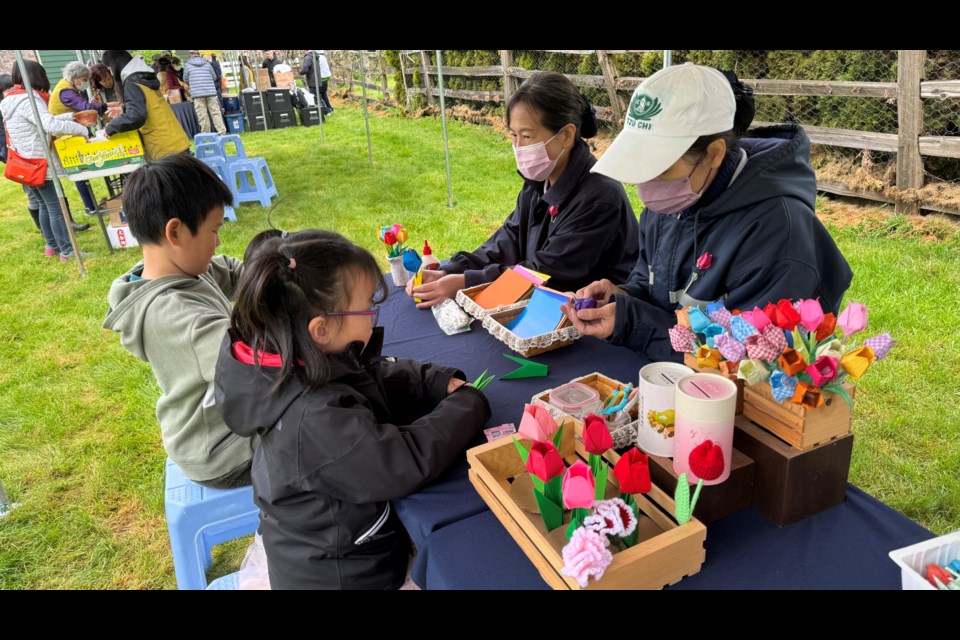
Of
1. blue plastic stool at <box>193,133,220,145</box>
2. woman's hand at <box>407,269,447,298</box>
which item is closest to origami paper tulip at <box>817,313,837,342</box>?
woman's hand at <box>407,269,447,298</box>

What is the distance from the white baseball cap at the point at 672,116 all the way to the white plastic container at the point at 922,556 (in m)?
1.01

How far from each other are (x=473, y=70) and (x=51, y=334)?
7911 millimetres

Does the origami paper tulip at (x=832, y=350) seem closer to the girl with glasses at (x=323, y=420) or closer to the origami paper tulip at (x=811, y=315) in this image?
the origami paper tulip at (x=811, y=315)

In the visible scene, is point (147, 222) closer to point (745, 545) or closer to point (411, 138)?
point (745, 545)

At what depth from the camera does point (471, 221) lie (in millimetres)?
6379

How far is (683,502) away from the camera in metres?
1.09

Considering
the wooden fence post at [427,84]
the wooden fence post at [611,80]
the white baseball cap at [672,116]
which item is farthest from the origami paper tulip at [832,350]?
the wooden fence post at [427,84]

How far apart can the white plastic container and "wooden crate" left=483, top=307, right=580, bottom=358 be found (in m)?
1.05

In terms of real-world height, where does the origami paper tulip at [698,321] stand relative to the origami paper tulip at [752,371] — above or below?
above

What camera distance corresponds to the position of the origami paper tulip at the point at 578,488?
1041 mm

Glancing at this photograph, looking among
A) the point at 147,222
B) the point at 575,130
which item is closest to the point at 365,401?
the point at 147,222

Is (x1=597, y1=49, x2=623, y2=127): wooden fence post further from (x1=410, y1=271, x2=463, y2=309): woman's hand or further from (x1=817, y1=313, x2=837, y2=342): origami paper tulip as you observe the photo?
(x1=817, y1=313, x2=837, y2=342): origami paper tulip

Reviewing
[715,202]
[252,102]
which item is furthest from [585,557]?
[252,102]

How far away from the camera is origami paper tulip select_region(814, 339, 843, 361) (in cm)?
111
